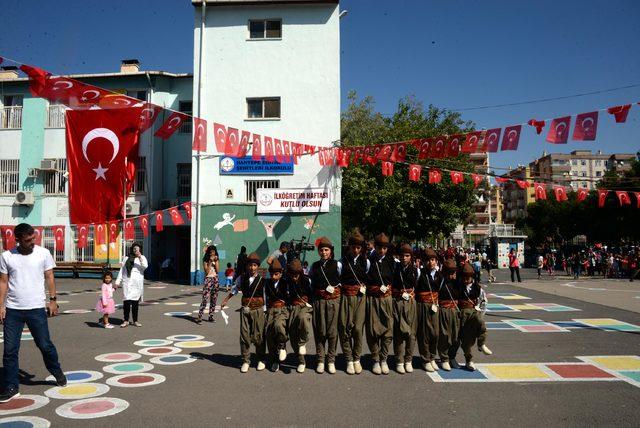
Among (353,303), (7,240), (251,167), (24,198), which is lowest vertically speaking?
(353,303)

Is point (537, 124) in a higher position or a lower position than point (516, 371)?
higher

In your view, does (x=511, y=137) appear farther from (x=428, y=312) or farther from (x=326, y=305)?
(x=326, y=305)

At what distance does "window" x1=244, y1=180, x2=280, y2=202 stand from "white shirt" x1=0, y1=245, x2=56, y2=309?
14904 mm

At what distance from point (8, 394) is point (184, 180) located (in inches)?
779

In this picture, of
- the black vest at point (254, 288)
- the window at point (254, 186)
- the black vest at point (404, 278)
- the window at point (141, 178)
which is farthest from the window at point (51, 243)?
the black vest at point (404, 278)

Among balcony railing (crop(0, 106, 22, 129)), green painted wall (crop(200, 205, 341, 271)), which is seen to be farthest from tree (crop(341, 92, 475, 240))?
balcony railing (crop(0, 106, 22, 129))

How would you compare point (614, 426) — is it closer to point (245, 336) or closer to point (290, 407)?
point (290, 407)

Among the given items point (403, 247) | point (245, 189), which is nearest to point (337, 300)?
point (403, 247)

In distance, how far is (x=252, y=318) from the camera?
6664 millimetres

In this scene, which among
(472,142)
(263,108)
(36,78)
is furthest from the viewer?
(263,108)

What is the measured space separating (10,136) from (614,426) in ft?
91.1

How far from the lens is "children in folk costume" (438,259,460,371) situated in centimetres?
668

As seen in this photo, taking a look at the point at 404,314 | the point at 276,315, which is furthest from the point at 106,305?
the point at 404,314

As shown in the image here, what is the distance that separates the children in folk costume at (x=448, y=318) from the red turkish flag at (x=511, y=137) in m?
7.34
